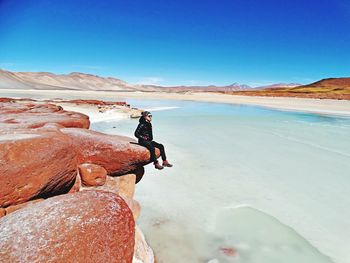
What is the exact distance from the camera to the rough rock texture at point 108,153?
4.34 meters

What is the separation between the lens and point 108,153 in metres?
4.47

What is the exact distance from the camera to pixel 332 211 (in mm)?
4941

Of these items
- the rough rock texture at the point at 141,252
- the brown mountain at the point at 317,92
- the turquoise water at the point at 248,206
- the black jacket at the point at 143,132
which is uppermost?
the black jacket at the point at 143,132

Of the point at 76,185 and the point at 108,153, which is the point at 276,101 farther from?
the point at 76,185

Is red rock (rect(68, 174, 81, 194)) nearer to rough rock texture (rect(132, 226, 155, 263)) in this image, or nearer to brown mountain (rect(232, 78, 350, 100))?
rough rock texture (rect(132, 226, 155, 263))

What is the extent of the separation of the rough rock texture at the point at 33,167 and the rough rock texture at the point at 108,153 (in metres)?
0.55

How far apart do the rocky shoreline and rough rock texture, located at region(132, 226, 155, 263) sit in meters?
0.01

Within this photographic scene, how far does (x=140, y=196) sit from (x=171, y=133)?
742 centimetres

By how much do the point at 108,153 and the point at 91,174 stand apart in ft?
1.48

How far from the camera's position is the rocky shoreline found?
2.21m

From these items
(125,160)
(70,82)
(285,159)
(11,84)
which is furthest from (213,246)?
(70,82)

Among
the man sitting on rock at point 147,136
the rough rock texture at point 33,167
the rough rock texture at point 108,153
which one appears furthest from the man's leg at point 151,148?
the rough rock texture at point 33,167

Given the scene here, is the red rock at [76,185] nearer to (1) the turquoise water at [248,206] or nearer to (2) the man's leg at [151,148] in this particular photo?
(1) the turquoise water at [248,206]

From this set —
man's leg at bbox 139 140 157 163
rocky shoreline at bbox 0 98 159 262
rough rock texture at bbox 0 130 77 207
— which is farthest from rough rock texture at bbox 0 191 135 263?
→ man's leg at bbox 139 140 157 163
